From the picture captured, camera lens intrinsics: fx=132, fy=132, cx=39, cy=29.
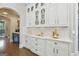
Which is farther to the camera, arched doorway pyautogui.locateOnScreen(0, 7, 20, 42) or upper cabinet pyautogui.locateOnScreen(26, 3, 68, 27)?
arched doorway pyautogui.locateOnScreen(0, 7, 20, 42)

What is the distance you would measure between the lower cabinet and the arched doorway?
0.38m

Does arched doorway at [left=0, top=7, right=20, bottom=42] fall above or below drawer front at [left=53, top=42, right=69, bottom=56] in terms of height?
above

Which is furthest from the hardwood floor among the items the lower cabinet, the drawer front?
the drawer front

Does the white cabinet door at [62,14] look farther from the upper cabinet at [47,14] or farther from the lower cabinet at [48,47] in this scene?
the lower cabinet at [48,47]

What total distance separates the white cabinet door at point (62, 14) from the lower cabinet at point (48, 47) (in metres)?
0.34

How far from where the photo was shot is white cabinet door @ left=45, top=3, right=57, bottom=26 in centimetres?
233

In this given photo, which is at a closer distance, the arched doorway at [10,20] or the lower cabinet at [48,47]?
the lower cabinet at [48,47]

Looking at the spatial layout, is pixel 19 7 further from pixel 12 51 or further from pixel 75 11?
pixel 75 11

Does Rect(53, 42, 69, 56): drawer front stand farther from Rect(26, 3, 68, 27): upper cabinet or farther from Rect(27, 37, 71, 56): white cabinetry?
Rect(26, 3, 68, 27): upper cabinet

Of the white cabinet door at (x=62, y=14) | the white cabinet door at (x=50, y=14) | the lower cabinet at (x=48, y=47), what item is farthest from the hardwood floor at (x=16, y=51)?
the white cabinet door at (x=62, y=14)

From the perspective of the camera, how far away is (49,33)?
2346 mm

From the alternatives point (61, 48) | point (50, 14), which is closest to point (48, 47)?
point (61, 48)

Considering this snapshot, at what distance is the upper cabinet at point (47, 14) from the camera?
2252 millimetres

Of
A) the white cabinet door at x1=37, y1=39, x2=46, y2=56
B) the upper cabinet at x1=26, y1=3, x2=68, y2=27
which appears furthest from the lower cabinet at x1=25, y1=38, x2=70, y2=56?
the upper cabinet at x1=26, y1=3, x2=68, y2=27
